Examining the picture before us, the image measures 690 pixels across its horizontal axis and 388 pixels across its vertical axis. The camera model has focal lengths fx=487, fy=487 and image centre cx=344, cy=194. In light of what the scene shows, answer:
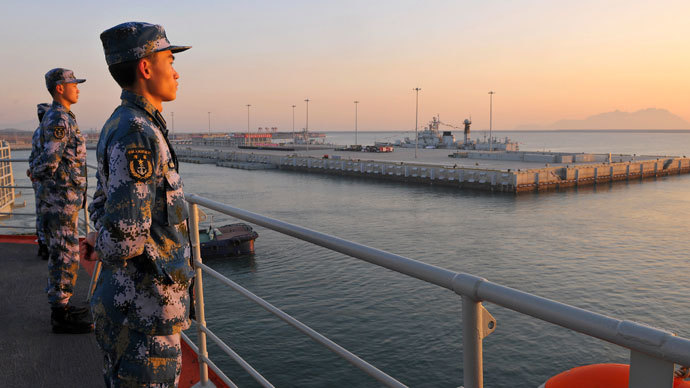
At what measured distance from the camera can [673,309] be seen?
16.8 m

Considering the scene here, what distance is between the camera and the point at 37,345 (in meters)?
4.27

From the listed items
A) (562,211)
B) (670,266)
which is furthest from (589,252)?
(562,211)

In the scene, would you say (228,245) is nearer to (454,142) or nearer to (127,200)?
(127,200)

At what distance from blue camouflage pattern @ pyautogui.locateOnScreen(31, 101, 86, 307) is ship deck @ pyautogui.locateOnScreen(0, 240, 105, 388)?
39 cm

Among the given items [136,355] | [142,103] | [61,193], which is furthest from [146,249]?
[61,193]

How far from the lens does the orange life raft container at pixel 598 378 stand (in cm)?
156

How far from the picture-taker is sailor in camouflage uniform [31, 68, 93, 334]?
4.21 meters

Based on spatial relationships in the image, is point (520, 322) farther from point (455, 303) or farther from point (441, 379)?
point (441, 379)

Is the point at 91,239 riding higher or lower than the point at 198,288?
higher

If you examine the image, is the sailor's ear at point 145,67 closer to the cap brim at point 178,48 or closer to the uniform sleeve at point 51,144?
the cap brim at point 178,48

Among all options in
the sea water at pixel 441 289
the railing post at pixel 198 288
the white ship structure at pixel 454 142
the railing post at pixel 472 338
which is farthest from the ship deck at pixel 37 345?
the white ship structure at pixel 454 142

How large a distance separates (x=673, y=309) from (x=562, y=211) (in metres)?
19.5

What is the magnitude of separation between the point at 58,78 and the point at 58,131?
1.53 ft

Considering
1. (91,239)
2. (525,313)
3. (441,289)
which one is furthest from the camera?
(441,289)
